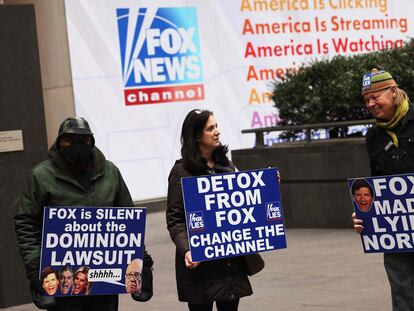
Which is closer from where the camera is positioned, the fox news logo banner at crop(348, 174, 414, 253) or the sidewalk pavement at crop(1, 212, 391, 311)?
the fox news logo banner at crop(348, 174, 414, 253)

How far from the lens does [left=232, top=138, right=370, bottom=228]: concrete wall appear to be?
13.8m

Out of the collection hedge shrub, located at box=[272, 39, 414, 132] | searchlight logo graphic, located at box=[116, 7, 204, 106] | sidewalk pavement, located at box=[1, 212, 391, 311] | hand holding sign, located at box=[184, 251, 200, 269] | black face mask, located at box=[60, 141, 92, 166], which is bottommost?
sidewalk pavement, located at box=[1, 212, 391, 311]

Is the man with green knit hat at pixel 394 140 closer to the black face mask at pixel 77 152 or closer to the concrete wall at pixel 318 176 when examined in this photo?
the black face mask at pixel 77 152

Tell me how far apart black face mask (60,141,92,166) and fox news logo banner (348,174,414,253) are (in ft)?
5.10

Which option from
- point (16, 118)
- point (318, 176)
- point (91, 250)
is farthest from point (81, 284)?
point (318, 176)

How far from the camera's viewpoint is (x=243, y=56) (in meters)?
19.9

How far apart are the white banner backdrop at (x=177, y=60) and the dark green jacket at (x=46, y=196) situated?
1148cm

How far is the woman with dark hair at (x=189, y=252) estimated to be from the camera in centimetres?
633

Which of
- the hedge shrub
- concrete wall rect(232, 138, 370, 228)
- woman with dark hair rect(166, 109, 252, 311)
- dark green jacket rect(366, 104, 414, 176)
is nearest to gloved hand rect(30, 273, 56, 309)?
woman with dark hair rect(166, 109, 252, 311)

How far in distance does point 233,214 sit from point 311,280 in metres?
4.11

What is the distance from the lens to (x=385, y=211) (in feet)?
20.6

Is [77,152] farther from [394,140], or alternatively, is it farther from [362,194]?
[394,140]

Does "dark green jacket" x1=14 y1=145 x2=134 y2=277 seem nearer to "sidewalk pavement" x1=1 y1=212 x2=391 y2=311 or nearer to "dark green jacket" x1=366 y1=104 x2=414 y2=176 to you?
"dark green jacket" x1=366 y1=104 x2=414 y2=176

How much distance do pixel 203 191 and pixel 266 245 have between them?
0.54 m
